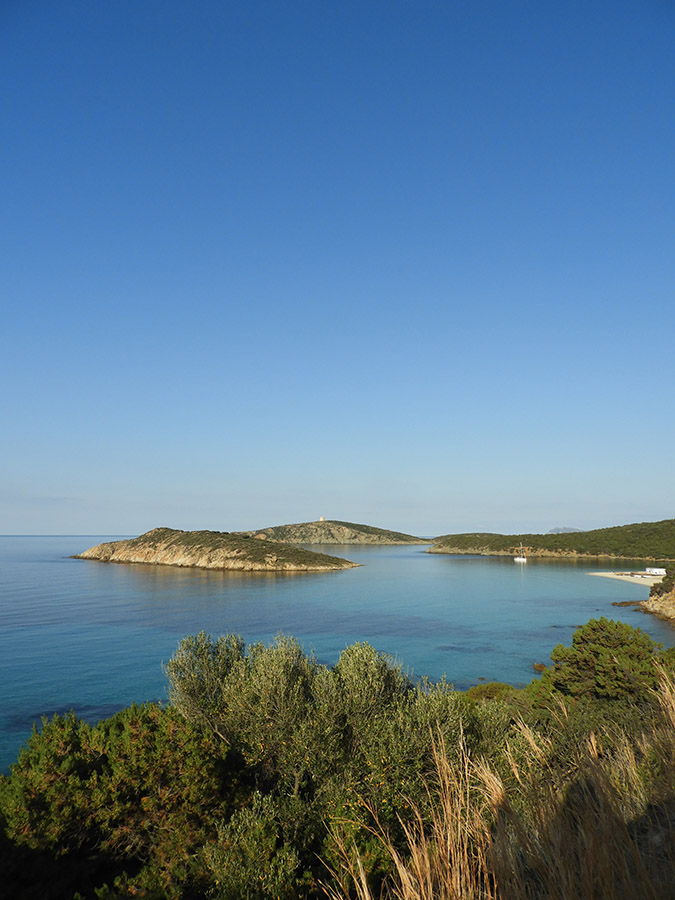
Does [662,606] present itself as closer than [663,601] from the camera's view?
Yes

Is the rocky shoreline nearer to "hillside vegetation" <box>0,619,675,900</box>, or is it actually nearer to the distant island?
"hillside vegetation" <box>0,619,675,900</box>

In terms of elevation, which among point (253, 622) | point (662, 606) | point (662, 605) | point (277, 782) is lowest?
point (662, 606)

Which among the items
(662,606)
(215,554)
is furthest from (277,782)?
(215,554)

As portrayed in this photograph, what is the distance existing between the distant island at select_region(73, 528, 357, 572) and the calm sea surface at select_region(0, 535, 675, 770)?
11938 mm

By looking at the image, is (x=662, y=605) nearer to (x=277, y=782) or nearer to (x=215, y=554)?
(x=277, y=782)

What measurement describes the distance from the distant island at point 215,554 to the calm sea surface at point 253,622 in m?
11.9

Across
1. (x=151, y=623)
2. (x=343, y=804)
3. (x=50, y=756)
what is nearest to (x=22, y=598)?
(x=151, y=623)

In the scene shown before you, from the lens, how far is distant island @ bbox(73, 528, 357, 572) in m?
163

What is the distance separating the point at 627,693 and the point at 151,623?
71.4m

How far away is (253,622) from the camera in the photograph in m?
82.0

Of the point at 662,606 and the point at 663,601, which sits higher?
the point at 663,601

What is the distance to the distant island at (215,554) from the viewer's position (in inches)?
6407

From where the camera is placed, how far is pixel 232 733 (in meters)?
27.1

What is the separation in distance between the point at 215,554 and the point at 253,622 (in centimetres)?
9110
